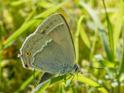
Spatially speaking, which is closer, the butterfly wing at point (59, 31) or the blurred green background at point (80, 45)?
the butterfly wing at point (59, 31)

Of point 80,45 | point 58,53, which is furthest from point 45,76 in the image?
point 80,45

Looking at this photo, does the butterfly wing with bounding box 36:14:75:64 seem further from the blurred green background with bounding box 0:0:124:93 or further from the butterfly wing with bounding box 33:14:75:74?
the blurred green background with bounding box 0:0:124:93

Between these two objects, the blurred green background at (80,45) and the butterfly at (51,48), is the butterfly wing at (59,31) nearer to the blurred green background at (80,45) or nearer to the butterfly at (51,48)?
the butterfly at (51,48)

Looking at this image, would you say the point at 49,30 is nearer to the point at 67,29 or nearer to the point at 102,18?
the point at 67,29

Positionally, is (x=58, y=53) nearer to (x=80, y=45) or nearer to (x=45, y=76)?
(x=45, y=76)

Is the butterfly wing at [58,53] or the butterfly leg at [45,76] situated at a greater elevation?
the butterfly wing at [58,53]

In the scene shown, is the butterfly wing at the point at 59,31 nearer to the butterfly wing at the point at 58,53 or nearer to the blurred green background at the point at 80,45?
the butterfly wing at the point at 58,53

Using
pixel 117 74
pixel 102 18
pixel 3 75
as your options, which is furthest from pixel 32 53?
pixel 102 18

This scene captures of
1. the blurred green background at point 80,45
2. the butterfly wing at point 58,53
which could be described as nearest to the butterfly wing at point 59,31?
the butterfly wing at point 58,53
